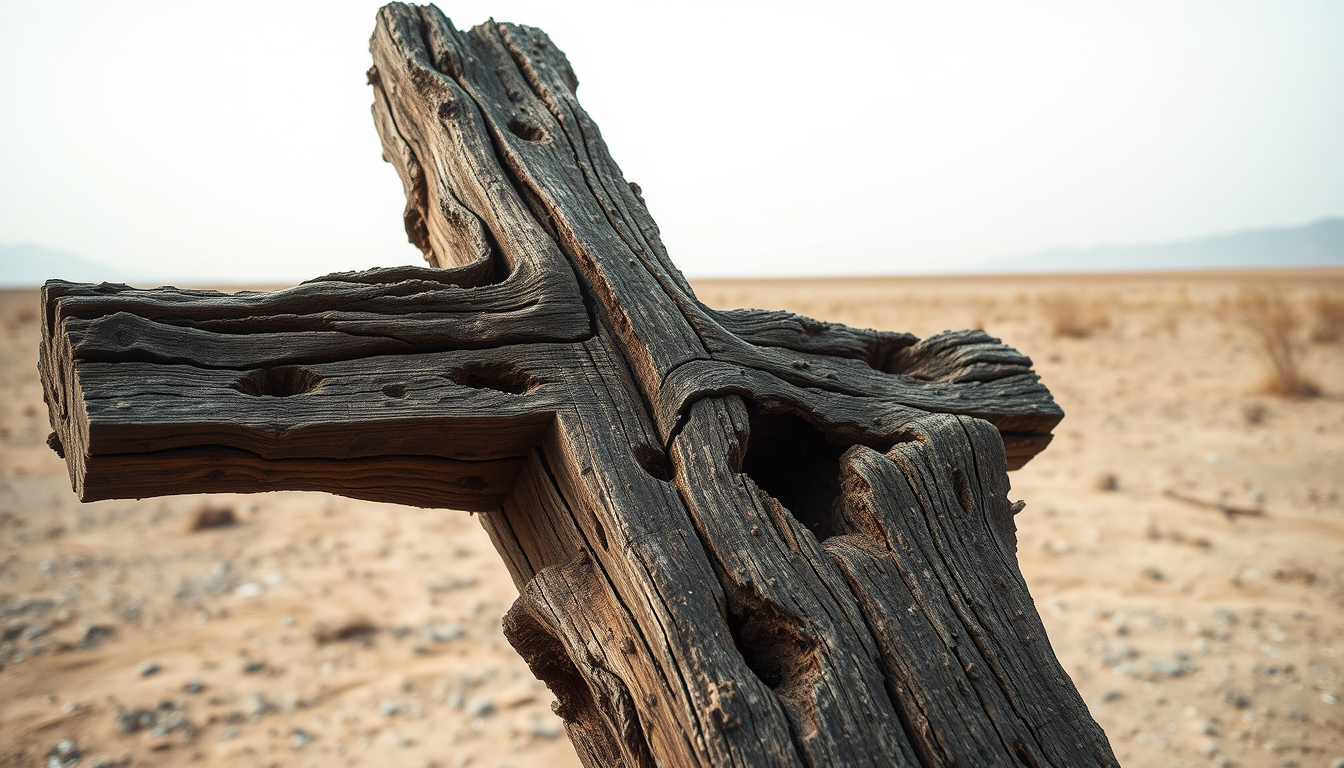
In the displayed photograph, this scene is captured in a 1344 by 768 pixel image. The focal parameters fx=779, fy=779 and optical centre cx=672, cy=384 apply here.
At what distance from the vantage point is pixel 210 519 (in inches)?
247

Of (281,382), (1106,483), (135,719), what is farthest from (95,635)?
(1106,483)

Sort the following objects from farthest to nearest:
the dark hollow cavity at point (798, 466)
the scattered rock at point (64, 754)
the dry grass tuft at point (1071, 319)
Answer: the dry grass tuft at point (1071, 319), the scattered rock at point (64, 754), the dark hollow cavity at point (798, 466)

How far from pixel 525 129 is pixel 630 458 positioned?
1060 mm

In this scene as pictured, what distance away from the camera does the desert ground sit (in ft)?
12.0

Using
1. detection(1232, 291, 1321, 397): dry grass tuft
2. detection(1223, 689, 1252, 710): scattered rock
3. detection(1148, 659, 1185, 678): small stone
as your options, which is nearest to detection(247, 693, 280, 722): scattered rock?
detection(1148, 659, 1185, 678): small stone

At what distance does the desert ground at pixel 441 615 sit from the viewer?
3643mm

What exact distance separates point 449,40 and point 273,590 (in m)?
4.37

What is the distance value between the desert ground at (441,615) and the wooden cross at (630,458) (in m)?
2.62

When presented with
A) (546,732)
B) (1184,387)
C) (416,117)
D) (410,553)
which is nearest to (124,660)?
(410,553)

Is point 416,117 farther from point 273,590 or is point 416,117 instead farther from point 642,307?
point 273,590

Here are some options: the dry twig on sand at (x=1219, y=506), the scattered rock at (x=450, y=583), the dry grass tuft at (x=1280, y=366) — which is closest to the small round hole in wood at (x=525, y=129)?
the scattered rock at (x=450, y=583)

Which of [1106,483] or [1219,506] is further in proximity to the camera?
[1106,483]

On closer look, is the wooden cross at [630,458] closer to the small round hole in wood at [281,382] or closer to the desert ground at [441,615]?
the small round hole in wood at [281,382]

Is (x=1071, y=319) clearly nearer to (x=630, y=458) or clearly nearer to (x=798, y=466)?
(x=798, y=466)
